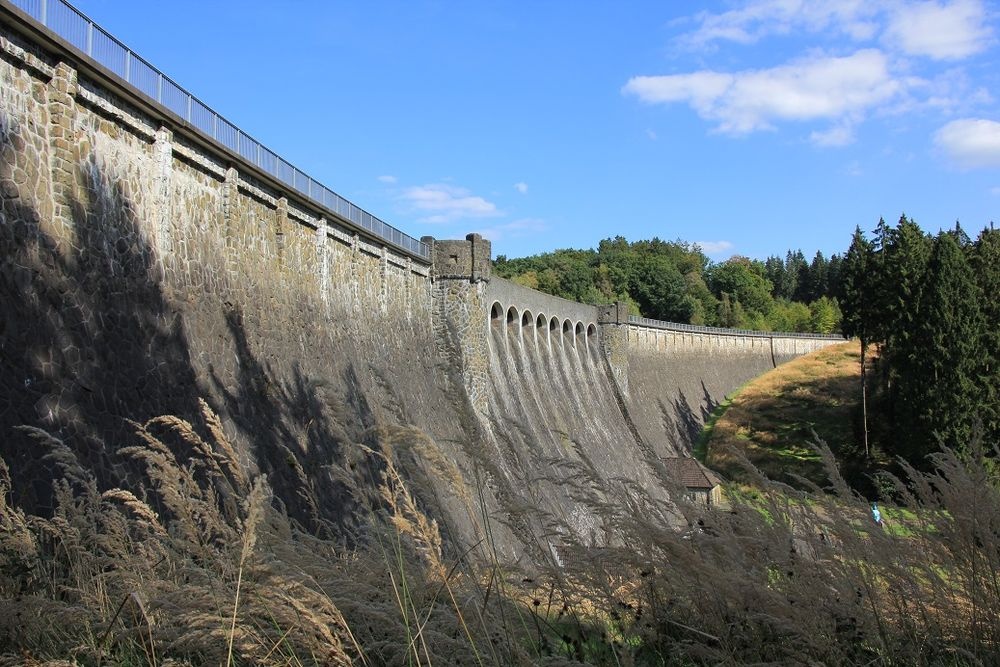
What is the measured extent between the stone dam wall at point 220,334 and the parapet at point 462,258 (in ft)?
4.54

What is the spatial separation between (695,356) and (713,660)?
5972cm

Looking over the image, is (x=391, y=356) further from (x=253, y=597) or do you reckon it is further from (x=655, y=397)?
(x=655, y=397)

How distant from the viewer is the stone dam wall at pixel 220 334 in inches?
148

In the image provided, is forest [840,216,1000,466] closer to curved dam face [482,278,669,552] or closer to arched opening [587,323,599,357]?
curved dam face [482,278,669,552]

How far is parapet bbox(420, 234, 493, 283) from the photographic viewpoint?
85.4 feet

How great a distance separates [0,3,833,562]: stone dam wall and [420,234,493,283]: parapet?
1.38 metres

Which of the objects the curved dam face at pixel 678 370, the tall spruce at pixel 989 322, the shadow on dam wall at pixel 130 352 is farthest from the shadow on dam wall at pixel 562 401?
the tall spruce at pixel 989 322

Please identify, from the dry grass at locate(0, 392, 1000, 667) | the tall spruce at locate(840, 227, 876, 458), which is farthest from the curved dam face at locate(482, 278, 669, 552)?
the dry grass at locate(0, 392, 1000, 667)

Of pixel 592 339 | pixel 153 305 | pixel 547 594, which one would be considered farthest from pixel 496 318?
pixel 547 594

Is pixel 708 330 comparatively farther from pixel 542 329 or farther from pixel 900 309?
pixel 542 329

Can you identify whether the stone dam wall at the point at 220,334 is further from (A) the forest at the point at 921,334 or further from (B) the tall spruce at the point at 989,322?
(B) the tall spruce at the point at 989,322

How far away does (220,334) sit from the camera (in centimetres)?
1336

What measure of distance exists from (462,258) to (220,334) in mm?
13383

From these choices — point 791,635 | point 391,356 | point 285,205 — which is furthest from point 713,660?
point 391,356
